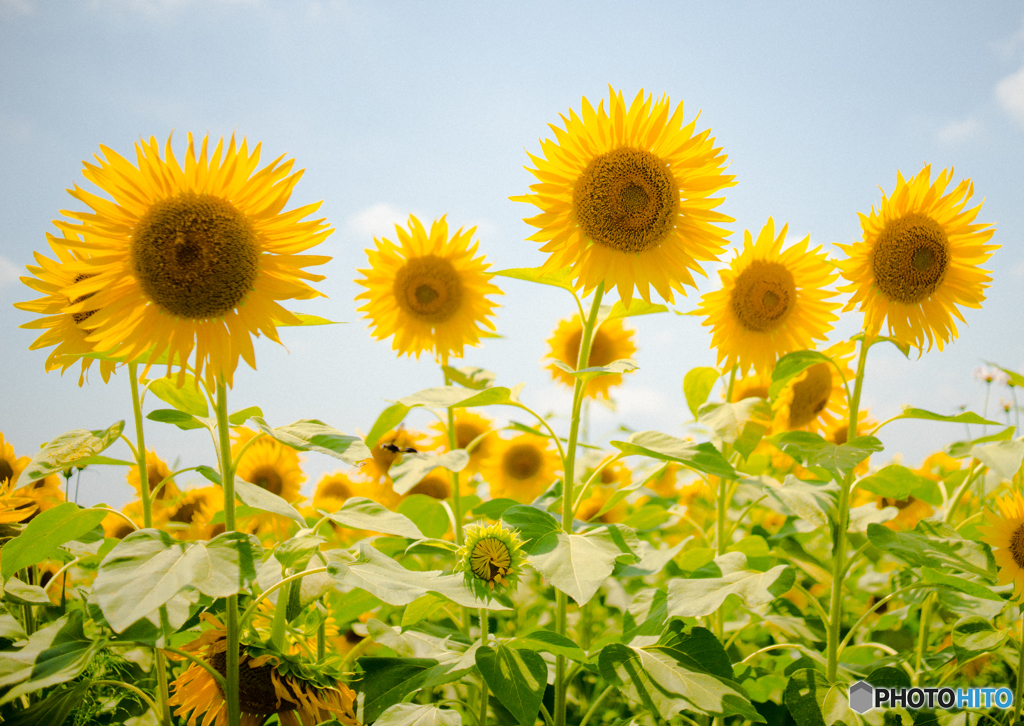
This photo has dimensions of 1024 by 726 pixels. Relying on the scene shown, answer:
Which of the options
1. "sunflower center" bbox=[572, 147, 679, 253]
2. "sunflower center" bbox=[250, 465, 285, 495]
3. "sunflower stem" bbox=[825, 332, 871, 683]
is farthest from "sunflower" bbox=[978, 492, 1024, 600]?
"sunflower center" bbox=[250, 465, 285, 495]

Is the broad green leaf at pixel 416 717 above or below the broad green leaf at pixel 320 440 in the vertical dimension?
below

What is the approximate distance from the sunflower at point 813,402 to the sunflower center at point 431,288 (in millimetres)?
1287

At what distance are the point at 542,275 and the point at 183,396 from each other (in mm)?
965

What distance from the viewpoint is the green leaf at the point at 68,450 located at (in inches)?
60.1

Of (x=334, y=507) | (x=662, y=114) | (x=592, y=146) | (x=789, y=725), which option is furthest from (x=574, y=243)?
(x=334, y=507)

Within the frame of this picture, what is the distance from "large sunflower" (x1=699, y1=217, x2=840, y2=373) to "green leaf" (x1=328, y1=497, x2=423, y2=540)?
1.23m

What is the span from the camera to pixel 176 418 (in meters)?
1.55

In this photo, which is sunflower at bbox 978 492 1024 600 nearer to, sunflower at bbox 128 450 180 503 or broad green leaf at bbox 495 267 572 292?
broad green leaf at bbox 495 267 572 292

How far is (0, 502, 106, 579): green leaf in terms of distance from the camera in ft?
4.53

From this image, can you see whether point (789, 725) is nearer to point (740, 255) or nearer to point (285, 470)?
point (740, 255)

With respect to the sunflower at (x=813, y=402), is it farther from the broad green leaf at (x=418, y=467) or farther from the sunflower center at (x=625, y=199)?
the broad green leaf at (x=418, y=467)

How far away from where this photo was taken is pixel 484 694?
1.58 metres

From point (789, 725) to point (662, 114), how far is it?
6.02ft

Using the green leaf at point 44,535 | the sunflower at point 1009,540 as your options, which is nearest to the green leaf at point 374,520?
the green leaf at point 44,535
